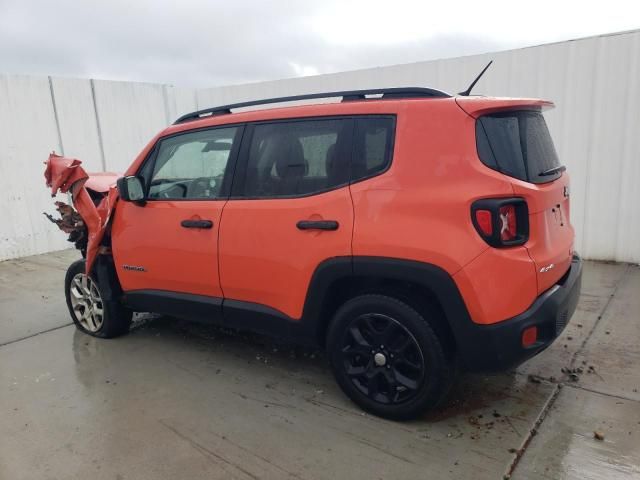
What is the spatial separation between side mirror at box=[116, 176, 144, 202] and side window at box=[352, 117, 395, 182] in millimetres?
1809

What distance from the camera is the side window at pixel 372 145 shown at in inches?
105

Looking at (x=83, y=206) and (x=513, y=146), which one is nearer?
(x=513, y=146)

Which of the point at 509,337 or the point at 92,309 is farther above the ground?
the point at 509,337

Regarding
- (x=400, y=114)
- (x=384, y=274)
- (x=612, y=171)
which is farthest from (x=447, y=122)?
(x=612, y=171)

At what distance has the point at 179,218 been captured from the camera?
3449 mm

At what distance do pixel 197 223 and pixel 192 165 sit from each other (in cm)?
51

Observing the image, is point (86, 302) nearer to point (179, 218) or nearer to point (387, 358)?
point (179, 218)

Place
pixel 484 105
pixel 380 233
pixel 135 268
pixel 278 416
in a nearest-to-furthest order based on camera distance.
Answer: pixel 484 105 < pixel 380 233 < pixel 278 416 < pixel 135 268

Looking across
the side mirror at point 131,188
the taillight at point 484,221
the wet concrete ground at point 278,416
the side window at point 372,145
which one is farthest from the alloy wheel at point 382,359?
the side mirror at point 131,188

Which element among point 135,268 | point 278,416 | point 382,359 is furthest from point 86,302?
point 382,359

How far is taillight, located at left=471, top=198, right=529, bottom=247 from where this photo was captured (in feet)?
7.66

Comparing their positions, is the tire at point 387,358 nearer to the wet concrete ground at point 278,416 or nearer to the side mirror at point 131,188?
the wet concrete ground at point 278,416

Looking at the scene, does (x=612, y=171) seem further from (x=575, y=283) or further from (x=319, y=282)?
(x=319, y=282)

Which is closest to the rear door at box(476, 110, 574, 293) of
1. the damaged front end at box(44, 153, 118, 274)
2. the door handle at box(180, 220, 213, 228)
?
the door handle at box(180, 220, 213, 228)
